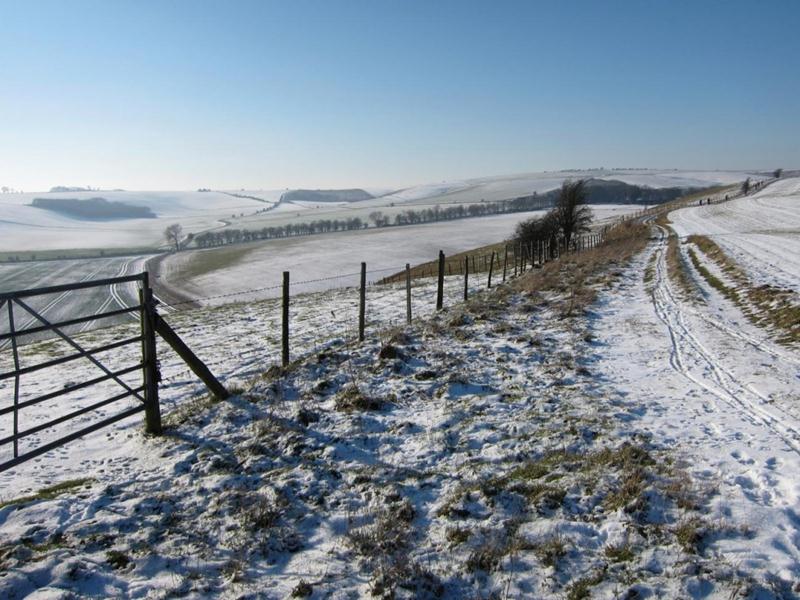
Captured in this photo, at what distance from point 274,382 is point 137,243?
14578 cm

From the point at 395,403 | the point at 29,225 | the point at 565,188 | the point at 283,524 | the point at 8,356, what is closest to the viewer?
the point at 283,524

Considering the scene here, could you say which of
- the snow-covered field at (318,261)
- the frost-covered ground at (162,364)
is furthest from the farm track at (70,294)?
the frost-covered ground at (162,364)

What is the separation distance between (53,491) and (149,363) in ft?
7.42

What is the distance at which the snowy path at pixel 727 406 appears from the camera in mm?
4637

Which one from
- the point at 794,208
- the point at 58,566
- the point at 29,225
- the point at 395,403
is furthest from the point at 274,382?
the point at 29,225

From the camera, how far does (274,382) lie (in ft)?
30.3

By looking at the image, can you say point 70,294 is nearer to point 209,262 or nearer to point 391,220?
point 209,262

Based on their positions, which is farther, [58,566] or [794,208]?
[794,208]

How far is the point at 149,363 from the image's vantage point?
7.75m

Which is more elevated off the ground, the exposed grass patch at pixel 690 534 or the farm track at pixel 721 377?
the farm track at pixel 721 377

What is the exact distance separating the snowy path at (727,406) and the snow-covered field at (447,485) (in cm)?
3

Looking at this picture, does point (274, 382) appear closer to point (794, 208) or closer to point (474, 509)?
point (474, 509)

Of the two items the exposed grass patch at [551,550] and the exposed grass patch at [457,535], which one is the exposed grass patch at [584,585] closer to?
the exposed grass patch at [551,550]

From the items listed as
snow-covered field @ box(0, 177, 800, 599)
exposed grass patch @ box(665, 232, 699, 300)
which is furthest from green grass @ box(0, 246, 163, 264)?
snow-covered field @ box(0, 177, 800, 599)
